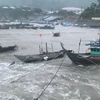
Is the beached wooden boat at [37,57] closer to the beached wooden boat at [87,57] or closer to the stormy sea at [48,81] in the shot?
the stormy sea at [48,81]

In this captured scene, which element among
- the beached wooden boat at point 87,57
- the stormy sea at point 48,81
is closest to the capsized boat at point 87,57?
the beached wooden boat at point 87,57

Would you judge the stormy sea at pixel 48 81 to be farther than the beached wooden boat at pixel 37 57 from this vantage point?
No

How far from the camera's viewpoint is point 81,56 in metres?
22.5

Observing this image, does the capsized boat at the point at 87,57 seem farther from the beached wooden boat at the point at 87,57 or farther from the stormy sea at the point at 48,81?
the stormy sea at the point at 48,81

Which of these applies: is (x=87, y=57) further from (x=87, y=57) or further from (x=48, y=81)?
(x=48, y=81)

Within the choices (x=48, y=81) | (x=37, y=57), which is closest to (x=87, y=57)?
(x=37, y=57)

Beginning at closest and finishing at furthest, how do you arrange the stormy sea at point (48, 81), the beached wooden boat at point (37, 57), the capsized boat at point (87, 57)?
1. the stormy sea at point (48, 81)
2. the capsized boat at point (87, 57)
3. the beached wooden boat at point (37, 57)

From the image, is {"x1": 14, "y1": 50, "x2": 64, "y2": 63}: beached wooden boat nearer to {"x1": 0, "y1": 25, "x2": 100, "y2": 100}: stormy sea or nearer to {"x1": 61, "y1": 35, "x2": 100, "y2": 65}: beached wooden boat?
{"x1": 0, "y1": 25, "x2": 100, "y2": 100}: stormy sea

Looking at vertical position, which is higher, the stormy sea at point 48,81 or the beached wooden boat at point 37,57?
the beached wooden boat at point 37,57

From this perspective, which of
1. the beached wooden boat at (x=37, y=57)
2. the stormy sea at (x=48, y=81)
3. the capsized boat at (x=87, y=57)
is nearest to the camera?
the stormy sea at (x=48, y=81)

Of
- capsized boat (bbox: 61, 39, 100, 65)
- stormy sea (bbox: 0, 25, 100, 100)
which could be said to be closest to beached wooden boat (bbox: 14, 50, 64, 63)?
stormy sea (bbox: 0, 25, 100, 100)

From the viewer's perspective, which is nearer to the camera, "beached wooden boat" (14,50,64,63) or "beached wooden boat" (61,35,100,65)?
"beached wooden boat" (61,35,100,65)

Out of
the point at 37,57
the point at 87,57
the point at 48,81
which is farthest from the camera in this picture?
the point at 37,57

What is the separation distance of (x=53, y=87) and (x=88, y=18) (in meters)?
67.5
